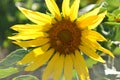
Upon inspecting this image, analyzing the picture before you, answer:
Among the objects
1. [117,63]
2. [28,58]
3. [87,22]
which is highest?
[87,22]

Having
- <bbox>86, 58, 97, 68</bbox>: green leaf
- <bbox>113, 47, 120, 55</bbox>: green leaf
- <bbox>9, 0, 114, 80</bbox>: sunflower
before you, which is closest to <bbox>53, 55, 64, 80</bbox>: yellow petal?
<bbox>9, 0, 114, 80</bbox>: sunflower

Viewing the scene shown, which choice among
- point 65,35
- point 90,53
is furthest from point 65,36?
point 90,53

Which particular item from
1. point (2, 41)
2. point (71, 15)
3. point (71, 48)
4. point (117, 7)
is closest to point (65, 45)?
point (71, 48)

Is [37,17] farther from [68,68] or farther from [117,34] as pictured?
[117,34]

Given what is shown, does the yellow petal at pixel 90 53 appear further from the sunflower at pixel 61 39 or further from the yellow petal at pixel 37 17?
the yellow petal at pixel 37 17

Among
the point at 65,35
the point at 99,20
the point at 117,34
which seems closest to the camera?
the point at 99,20

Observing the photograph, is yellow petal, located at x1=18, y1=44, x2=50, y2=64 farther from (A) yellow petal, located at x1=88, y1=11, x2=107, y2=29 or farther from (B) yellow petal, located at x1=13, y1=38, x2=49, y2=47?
(A) yellow petal, located at x1=88, y1=11, x2=107, y2=29

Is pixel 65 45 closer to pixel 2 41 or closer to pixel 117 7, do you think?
pixel 117 7
